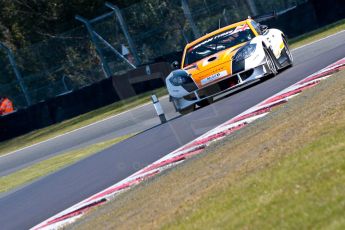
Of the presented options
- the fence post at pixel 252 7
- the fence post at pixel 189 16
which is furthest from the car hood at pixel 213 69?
the fence post at pixel 252 7

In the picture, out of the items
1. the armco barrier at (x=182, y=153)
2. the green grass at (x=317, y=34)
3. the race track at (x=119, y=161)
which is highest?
the armco barrier at (x=182, y=153)

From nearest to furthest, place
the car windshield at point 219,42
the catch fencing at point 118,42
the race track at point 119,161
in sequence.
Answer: the race track at point 119,161, the car windshield at point 219,42, the catch fencing at point 118,42

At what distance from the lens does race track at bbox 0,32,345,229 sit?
11.3 metres

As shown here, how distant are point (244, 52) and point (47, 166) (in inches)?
197

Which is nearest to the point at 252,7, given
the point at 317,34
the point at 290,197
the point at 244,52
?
the point at 317,34

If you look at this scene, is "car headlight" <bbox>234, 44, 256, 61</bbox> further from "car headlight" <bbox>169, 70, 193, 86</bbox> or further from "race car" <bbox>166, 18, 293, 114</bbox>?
"car headlight" <bbox>169, 70, 193, 86</bbox>

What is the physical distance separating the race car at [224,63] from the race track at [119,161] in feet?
0.91

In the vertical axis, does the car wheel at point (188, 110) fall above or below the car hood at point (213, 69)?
below

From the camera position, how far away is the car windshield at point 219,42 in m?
16.5

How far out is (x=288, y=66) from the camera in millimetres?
18219

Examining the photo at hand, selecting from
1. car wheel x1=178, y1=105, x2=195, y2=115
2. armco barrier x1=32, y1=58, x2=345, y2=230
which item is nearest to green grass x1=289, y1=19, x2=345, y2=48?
car wheel x1=178, y1=105, x2=195, y2=115

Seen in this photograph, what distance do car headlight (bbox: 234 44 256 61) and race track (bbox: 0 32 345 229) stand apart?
0.67 m

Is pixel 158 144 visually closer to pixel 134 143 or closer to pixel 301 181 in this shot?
pixel 134 143

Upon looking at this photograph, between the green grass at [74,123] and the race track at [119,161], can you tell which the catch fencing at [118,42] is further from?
the race track at [119,161]
